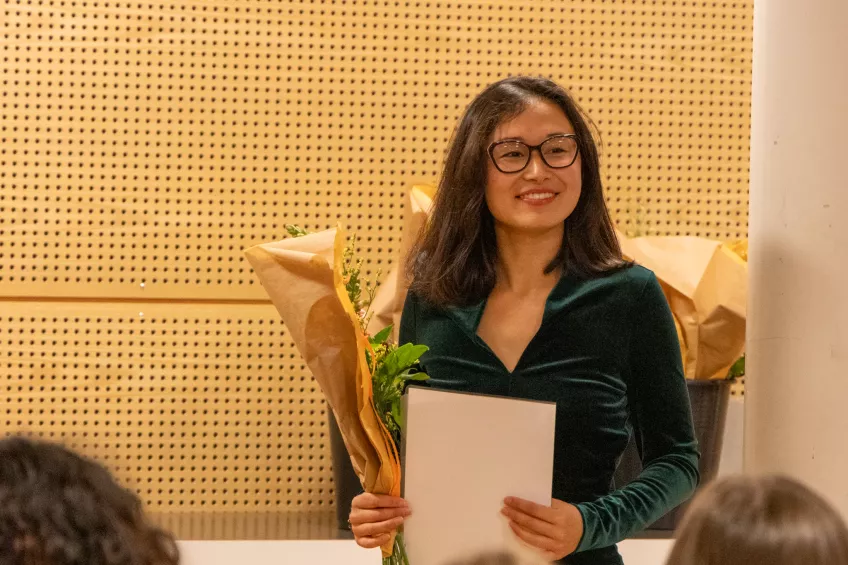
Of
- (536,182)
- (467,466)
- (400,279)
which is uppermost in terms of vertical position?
(536,182)

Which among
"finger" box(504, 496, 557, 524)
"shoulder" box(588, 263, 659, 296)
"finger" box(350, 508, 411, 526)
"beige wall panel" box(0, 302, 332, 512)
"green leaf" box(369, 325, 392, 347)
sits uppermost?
"shoulder" box(588, 263, 659, 296)

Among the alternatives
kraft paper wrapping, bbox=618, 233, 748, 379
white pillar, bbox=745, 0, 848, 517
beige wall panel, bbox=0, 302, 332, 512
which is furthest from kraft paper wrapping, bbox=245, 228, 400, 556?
beige wall panel, bbox=0, 302, 332, 512

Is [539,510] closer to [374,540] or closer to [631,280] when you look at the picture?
[374,540]

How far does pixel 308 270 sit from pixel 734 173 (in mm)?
1882

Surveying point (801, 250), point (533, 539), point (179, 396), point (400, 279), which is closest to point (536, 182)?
point (801, 250)

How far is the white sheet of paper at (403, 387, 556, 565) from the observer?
1.48m

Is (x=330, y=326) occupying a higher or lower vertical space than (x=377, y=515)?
higher

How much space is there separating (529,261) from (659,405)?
0.32m

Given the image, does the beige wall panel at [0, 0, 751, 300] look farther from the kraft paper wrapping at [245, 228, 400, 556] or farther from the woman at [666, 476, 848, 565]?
the woman at [666, 476, 848, 565]

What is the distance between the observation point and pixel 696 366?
2.48m

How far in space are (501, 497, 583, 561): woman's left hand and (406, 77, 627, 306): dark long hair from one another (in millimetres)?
382

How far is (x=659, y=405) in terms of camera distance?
1.66 metres

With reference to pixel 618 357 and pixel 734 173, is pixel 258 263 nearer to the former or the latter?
pixel 618 357

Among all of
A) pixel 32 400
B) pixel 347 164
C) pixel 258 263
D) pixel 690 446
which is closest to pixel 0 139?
pixel 32 400
